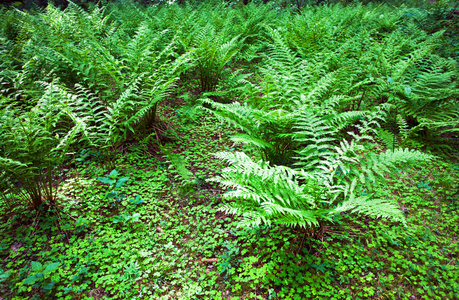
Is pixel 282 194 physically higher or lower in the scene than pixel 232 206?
higher

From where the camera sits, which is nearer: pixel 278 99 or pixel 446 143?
pixel 278 99

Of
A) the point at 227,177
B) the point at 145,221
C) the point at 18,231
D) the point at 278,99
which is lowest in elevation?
the point at 145,221

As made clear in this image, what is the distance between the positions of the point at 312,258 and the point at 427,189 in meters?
1.81

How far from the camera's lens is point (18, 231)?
231 cm

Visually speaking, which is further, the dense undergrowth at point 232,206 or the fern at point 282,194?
the dense undergrowth at point 232,206

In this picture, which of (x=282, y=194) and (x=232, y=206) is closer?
(x=282, y=194)

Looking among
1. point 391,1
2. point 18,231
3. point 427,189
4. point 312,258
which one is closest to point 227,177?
point 312,258

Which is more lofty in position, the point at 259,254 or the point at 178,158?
the point at 178,158

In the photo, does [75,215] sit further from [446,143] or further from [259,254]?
[446,143]

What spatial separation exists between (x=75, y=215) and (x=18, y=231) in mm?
477

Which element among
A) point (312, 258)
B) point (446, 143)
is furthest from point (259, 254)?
point (446, 143)

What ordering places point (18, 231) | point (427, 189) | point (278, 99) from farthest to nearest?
point (278, 99) → point (427, 189) → point (18, 231)

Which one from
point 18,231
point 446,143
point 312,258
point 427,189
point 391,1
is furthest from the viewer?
point 391,1

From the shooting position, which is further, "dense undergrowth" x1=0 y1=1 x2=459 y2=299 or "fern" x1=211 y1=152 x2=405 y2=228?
"dense undergrowth" x1=0 y1=1 x2=459 y2=299
